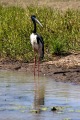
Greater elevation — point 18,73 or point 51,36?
point 51,36

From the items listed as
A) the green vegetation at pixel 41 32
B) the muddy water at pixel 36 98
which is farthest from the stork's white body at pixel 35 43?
the muddy water at pixel 36 98

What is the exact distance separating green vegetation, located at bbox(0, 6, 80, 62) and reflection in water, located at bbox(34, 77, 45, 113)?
7.66 feet

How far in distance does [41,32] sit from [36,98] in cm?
610

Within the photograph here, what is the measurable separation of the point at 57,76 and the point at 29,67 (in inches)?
60.7

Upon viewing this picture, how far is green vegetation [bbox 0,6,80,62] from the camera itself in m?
14.8

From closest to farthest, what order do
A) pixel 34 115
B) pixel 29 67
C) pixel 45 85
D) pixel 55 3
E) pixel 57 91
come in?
pixel 34 115
pixel 57 91
pixel 45 85
pixel 29 67
pixel 55 3

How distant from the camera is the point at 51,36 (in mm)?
15164

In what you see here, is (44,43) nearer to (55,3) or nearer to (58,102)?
(58,102)

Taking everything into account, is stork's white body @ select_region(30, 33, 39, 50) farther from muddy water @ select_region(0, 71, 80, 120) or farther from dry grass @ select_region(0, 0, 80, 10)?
dry grass @ select_region(0, 0, 80, 10)

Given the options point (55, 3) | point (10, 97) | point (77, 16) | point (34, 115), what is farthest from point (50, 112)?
point (55, 3)

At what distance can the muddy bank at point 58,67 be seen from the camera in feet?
41.4

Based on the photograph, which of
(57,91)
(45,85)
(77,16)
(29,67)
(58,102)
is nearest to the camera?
(58,102)

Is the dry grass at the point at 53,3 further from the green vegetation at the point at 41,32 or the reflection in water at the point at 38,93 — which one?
the reflection in water at the point at 38,93

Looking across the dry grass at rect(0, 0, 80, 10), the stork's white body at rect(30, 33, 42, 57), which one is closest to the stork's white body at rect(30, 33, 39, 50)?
the stork's white body at rect(30, 33, 42, 57)
